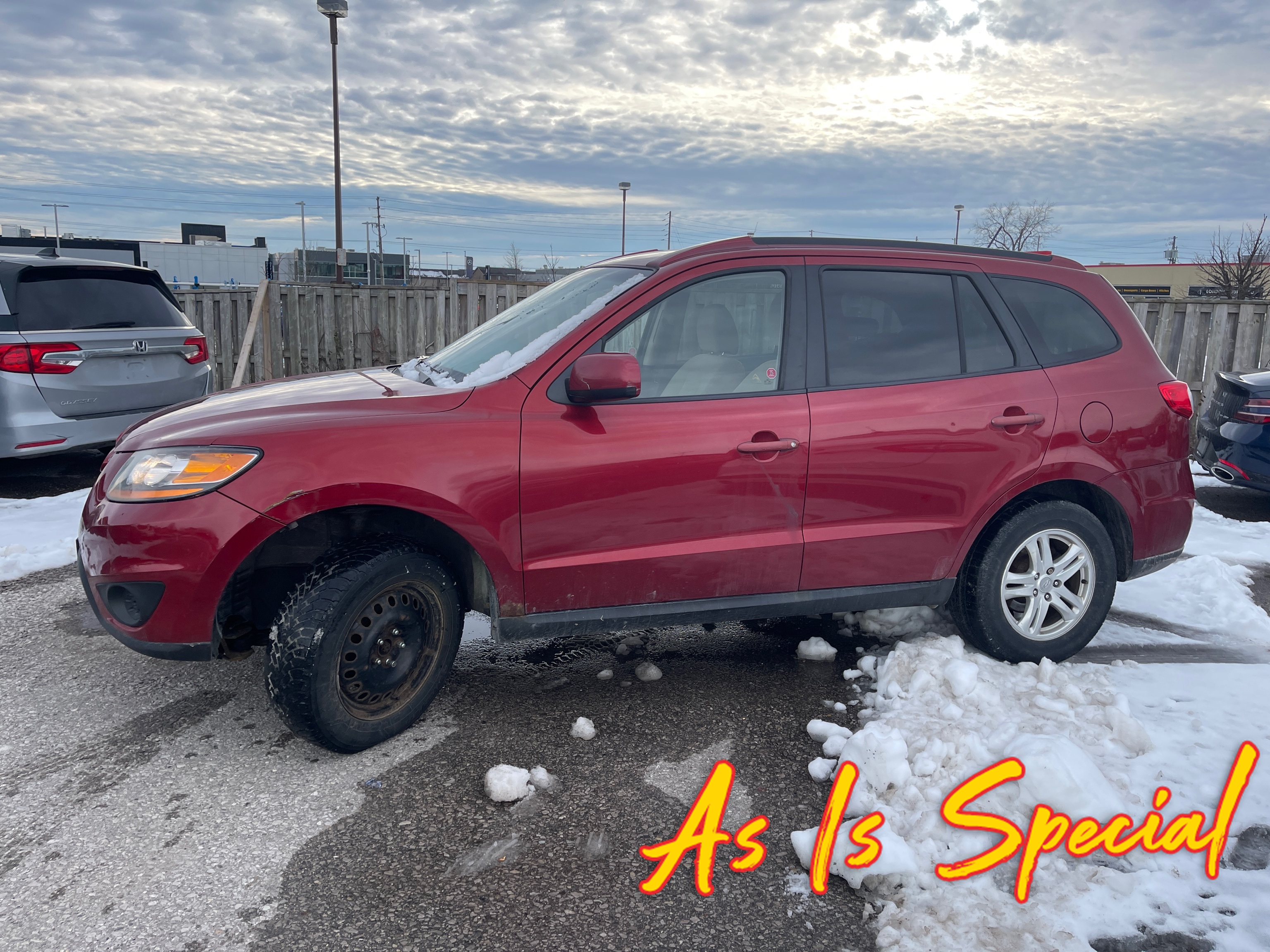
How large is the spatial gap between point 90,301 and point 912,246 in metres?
6.04

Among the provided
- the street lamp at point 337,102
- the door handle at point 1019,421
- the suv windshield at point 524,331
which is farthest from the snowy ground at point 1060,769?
the street lamp at point 337,102

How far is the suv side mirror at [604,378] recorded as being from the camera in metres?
3.07

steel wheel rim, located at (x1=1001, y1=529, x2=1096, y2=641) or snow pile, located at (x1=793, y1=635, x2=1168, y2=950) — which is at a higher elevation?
steel wheel rim, located at (x1=1001, y1=529, x2=1096, y2=641)

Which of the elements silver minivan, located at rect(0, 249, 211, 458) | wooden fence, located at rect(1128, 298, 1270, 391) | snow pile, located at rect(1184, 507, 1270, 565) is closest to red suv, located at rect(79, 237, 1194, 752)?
snow pile, located at rect(1184, 507, 1270, 565)

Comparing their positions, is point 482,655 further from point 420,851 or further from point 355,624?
point 420,851

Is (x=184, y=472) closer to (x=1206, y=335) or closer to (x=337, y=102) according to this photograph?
(x=1206, y=335)

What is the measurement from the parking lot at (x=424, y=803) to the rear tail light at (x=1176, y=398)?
1141 mm

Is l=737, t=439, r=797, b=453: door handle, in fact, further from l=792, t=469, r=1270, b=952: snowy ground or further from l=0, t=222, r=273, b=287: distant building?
l=0, t=222, r=273, b=287: distant building

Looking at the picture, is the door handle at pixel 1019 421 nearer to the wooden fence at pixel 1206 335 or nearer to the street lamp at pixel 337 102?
the wooden fence at pixel 1206 335

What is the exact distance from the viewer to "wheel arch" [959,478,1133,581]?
385cm

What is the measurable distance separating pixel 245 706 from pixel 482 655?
1.03m

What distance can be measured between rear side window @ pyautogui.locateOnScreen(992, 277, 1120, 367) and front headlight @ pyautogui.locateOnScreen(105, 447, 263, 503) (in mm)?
3163

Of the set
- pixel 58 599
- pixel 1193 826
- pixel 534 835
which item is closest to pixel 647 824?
pixel 534 835

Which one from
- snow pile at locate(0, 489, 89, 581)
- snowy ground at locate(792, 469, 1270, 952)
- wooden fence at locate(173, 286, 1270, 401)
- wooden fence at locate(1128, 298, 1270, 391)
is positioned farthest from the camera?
wooden fence at locate(173, 286, 1270, 401)
